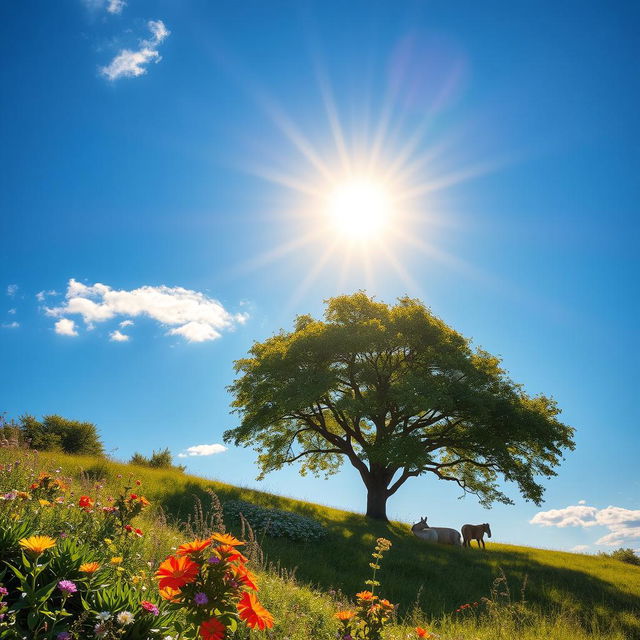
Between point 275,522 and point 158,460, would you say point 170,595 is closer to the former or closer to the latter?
point 275,522

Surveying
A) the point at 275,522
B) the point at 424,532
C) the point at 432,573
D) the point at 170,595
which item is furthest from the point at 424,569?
the point at 170,595

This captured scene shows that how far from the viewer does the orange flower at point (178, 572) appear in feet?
9.65

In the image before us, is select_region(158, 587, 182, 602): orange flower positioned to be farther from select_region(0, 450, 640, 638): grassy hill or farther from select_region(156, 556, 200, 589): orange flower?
select_region(0, 450, 640, 638): grassy hill

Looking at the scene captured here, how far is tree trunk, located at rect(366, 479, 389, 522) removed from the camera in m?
23.7

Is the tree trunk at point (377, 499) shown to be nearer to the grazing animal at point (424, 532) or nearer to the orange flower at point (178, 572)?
the grazing animal at point (424, 532)

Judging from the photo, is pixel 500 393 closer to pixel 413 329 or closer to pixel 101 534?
pixel 413 329

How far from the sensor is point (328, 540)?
15211 millimetres

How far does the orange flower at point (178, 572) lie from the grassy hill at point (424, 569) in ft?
21.0

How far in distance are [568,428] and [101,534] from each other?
941 inches

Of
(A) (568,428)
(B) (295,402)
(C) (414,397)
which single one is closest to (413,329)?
(C) (414,397)

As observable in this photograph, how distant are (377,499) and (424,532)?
4.57 metres

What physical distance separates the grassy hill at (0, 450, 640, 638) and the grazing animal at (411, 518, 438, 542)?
47 centimetres

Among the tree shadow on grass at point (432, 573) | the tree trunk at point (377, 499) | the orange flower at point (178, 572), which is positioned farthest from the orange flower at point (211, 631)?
the tree trunk at point (377, 499)

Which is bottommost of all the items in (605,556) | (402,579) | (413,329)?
(402,579)
